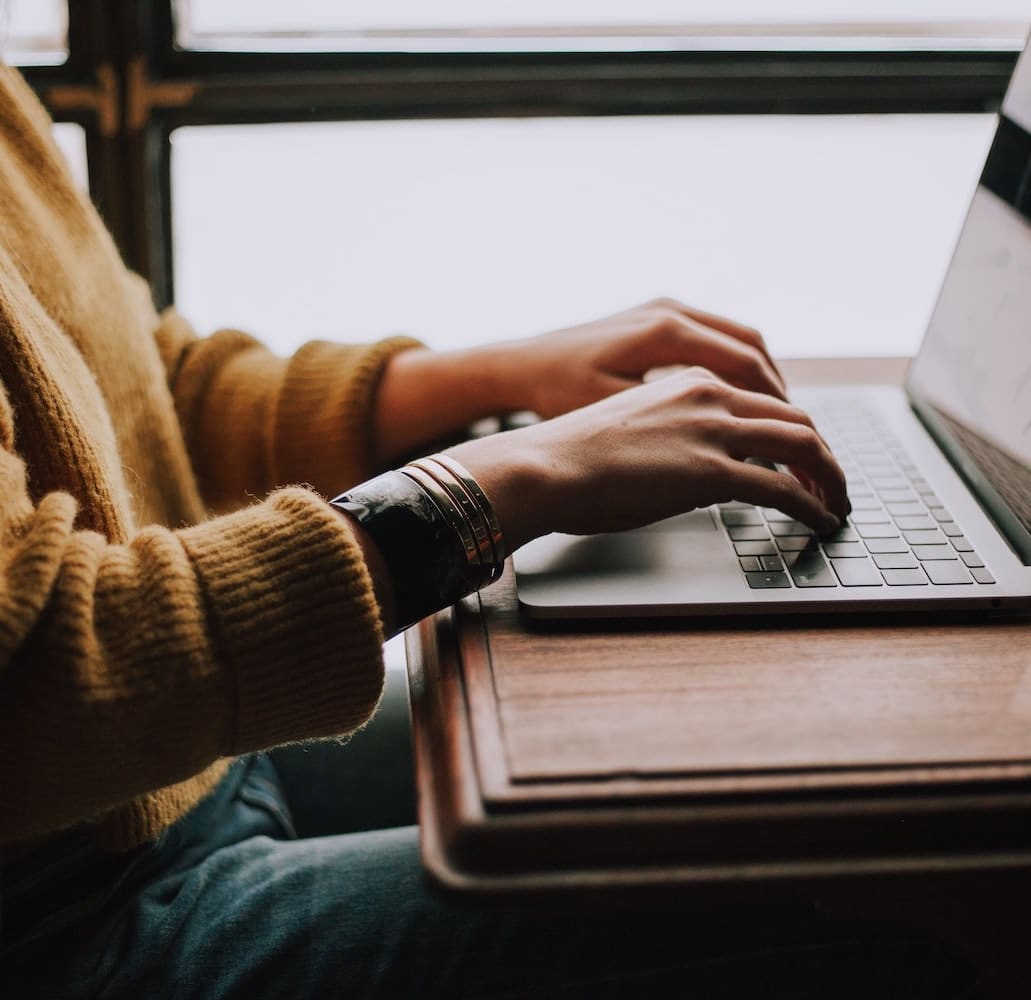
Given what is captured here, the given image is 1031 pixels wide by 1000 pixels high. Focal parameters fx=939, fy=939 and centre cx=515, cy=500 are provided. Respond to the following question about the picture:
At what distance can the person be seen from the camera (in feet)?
1.57

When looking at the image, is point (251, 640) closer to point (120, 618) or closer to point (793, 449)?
point (120, 618)

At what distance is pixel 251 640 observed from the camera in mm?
487

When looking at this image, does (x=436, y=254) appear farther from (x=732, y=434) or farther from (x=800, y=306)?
(x=732, y=434)

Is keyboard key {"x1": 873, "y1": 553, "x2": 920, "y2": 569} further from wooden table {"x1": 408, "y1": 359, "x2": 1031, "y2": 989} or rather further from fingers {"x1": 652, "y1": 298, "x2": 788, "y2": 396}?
fingers {"x1": 652, "y1": 298, "x2": 788, "y2": 396}

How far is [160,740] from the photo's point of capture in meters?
0.49

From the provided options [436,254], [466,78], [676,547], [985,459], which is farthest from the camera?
[436,254]

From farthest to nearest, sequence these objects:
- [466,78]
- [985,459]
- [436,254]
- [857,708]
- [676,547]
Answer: [436,254] < [466,78] < [985,459] < [676,547] < [857,708]

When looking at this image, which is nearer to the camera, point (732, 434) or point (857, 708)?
point (857, 708)

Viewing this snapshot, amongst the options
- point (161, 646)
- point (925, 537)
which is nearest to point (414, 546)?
point (161, 646)

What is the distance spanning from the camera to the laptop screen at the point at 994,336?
72cm

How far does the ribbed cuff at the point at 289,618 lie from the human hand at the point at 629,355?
0.32 meters

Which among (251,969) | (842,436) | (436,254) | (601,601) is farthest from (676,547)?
(436,254)

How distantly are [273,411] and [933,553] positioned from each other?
550mm

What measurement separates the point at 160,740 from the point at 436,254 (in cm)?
105
